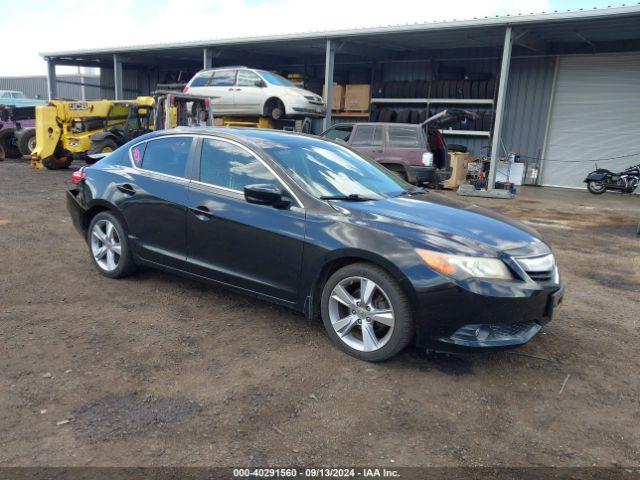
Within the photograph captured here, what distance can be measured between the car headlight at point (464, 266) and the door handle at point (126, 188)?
9.17ft

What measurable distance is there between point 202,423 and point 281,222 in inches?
61.1

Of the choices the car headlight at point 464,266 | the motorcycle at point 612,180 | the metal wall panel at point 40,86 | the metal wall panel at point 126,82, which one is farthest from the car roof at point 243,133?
the metal wall panel at point 40,86

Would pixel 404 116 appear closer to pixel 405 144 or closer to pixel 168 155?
pixel 405 144

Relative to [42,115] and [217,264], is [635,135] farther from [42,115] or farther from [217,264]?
[42,115]

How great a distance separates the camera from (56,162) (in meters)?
14.9

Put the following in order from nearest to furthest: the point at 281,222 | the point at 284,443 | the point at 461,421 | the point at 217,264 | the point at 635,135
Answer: the point at 284,443 → the point at 461,421 → the point at 281,222 → the point at 217,264 → the point at 635,135

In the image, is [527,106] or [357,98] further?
[357,98]

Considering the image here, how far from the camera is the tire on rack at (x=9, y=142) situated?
1753 cm

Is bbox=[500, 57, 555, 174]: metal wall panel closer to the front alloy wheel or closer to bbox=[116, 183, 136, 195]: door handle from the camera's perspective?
bbox=[116, 183, 136, 195]: door handle

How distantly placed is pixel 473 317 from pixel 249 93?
42.9 ft

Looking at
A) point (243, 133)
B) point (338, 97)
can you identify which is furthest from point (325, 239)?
point (338, 97)

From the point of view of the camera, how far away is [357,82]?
20.6 meters

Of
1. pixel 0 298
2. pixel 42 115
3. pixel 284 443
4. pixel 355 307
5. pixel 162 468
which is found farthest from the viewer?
pixel 42 115

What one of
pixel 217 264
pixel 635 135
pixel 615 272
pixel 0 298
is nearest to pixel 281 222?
pixel 217 264
